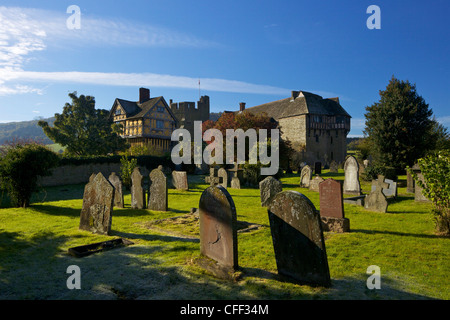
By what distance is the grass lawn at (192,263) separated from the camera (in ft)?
14.0

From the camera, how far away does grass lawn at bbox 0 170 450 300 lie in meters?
4.26

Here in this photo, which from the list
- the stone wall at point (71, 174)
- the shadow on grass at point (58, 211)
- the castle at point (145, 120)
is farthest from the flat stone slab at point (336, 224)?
the castle at point (145, 120)

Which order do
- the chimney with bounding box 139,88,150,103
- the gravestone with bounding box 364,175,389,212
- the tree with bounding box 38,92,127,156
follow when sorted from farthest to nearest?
the chimney with bounding box 139,88,150,103 → the tree with bounding box 38,92,127,156 → the gravestone with bounding box 364,175,389,212

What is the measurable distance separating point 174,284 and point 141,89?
4215cm

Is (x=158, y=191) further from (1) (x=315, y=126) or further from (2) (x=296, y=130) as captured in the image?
(1) (x=315, y=126)

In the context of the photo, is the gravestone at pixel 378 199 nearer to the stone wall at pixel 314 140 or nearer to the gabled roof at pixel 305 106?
the stone wall at pixel 314 140

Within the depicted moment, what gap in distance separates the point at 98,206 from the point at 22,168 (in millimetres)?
6676

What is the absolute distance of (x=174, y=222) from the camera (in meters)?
9.38

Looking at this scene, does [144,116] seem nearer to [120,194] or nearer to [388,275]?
[120,194]

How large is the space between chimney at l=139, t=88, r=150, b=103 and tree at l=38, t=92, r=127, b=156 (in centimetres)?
1041

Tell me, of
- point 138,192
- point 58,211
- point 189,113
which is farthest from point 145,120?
point 138,192

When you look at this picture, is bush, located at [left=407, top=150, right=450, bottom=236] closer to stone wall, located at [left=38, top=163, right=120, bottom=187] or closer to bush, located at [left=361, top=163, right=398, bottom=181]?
bush, located at [left=361, top=163, right=398, bottom=181]

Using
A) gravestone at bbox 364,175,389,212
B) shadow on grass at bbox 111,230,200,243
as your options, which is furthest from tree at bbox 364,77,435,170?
shadow on grass at bbox 111,230,200,243
